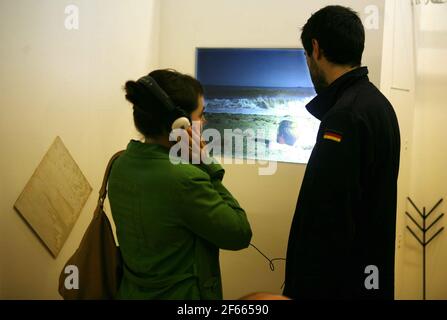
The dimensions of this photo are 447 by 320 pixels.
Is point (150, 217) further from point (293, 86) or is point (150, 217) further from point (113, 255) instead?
point (293, 86)

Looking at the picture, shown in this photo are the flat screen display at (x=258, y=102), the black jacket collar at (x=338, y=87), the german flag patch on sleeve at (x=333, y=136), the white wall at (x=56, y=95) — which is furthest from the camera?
the flat screen display at (x=258, y=102)

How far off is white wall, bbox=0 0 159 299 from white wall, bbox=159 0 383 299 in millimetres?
158

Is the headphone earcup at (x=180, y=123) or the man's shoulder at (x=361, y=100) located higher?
the man's shoulder at (x=361, y=100)

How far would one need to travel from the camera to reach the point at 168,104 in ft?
3.90

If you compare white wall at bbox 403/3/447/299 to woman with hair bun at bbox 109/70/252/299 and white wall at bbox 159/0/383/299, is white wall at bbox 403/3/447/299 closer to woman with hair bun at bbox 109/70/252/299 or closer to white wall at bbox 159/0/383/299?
white wall at bbox 159/0/383/299

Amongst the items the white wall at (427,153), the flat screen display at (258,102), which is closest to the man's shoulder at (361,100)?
the flat screen display at (258,102)

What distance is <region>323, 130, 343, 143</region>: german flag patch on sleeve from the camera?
1.25 m

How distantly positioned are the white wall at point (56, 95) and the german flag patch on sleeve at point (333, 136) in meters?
1.20

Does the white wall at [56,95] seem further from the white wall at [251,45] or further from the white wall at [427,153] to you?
the white wall at [427,153]

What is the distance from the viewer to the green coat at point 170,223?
115cm

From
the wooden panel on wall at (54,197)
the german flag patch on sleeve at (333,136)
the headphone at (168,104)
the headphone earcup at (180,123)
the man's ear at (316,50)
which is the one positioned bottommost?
the wooden panel on wall at (54,197)
